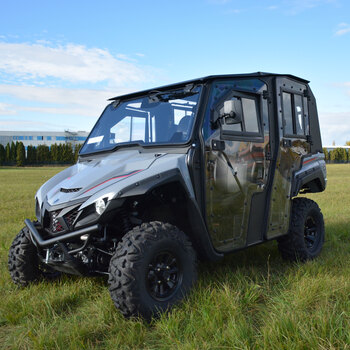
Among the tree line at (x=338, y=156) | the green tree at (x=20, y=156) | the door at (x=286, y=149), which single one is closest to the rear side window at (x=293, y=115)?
the door at (x=286, y=149)

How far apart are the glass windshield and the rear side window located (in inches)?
62.2

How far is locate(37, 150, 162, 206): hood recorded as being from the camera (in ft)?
11.1

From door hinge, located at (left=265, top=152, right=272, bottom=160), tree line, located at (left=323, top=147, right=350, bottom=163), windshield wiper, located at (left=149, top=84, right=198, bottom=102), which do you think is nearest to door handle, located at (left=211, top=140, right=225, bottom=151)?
windshield wiper, located at (left=149, top=84, right=198, bottom=102)

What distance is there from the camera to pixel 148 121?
4.25 metres

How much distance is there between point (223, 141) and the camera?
3932 millimetres

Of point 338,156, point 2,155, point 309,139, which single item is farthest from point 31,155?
point 309,139

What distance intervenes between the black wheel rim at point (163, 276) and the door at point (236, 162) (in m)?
0.61

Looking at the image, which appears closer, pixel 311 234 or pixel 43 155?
pixel 311 234

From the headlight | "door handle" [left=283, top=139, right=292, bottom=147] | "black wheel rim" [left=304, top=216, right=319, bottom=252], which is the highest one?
"door handle" [left=283, top=139, right=292, bottom=147]

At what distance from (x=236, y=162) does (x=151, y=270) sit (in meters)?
1.48

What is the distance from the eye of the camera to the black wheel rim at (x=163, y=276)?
3309mm

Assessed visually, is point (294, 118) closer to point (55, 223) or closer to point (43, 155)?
point (55, 223)

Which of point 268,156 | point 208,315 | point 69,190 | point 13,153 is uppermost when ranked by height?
point 13,153

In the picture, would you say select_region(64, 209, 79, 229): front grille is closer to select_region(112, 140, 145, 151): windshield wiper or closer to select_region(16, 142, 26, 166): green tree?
select_region(112, 140, 145, 151): windshield wiper
